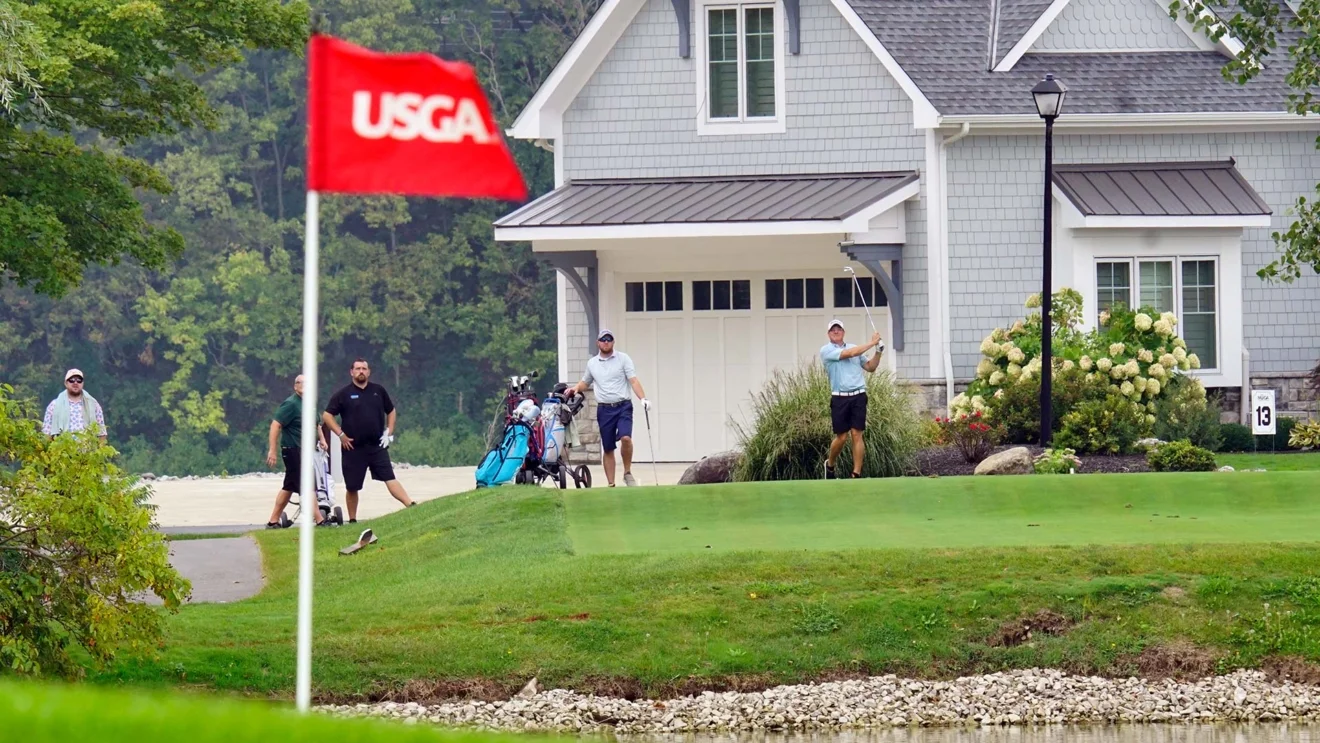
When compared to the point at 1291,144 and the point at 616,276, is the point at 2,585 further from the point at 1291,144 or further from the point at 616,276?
the point at 1291,144

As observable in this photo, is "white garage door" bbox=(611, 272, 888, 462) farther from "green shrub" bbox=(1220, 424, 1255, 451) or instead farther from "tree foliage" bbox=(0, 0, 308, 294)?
"tree foliage" bbox=(0, 0, 308, 294)

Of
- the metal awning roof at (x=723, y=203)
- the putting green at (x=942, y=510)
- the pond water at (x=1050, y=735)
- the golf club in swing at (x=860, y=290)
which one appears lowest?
the pond water at (x=1050, y=735)

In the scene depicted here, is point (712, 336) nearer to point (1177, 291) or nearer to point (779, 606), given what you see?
point (1177, 291)

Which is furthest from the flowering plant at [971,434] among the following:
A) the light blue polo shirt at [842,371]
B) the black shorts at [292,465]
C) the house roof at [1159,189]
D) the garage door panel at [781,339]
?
the black shorts at [292,465]

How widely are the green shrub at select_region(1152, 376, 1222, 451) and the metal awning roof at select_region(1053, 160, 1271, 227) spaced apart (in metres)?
2.42

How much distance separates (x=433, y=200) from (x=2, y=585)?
38.5 meters

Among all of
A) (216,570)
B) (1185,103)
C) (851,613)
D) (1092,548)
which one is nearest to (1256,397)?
(1185,103)

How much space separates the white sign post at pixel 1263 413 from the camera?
70.9ft

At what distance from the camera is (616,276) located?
26094 millimetres

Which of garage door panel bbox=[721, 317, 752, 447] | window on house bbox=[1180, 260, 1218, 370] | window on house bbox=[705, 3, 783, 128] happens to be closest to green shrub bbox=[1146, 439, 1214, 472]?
window on house bbox=[1180, 260, 1218, 370]

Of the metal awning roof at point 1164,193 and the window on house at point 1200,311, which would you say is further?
the window on house at point 1200,311

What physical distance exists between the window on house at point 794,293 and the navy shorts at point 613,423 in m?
6.44

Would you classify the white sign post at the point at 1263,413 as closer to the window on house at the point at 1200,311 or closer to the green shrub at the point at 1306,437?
the green shrub at the point at 1306,437

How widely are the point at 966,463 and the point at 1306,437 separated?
5.04m
